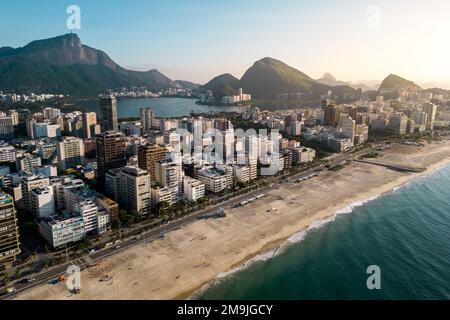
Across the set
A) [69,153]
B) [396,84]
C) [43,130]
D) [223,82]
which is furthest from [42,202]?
[223,82]

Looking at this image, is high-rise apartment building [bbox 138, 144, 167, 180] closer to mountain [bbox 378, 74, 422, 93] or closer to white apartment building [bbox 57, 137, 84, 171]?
white apartment building [bbox 57, 137, 84, 171]

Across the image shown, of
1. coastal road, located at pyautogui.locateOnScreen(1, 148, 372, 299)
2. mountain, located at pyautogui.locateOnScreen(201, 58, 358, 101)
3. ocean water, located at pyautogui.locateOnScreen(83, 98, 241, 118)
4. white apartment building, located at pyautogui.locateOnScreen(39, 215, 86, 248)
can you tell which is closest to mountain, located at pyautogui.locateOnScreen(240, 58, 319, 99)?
mountain, located at pyautogui.locateOnScreen(201, 58, 358, 101)

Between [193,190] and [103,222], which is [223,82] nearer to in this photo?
[193,190]

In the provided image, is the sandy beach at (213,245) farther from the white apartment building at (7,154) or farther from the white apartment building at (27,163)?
the white apartment building at (7,154)

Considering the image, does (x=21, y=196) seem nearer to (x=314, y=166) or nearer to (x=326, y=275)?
(x=326, y=275)

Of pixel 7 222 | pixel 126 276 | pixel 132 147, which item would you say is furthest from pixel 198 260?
pixel 132 147
